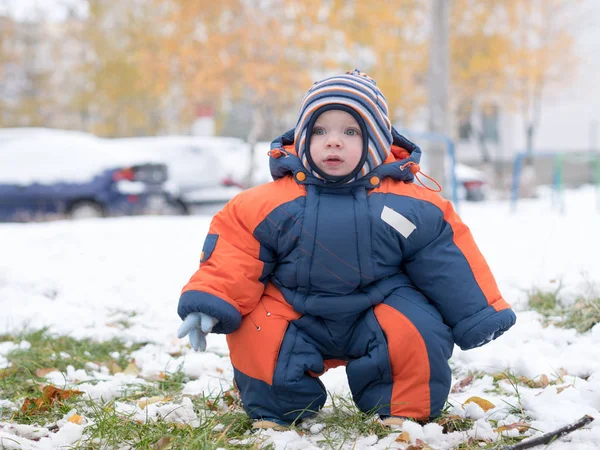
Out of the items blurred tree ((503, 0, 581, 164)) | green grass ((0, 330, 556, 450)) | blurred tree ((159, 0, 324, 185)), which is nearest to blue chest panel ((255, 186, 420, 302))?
green grass ((0, 330, 556, 450))

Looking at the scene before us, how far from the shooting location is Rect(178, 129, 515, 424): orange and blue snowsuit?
2.40m

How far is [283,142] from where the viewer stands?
2.73 meters

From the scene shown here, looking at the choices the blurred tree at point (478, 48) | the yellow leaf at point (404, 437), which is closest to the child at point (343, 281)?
the yellow leaf at point (404, 437)

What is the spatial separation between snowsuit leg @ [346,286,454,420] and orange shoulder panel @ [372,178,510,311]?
7.4 inches

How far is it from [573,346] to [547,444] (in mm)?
1139

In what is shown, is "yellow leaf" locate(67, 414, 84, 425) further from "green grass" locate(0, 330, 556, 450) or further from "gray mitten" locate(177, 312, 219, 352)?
"gray mitten" locate(177, 312, 219, 352)

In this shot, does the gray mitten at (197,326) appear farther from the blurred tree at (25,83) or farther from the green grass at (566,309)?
the blurred tree at (25,83)

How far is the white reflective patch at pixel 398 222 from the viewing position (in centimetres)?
241

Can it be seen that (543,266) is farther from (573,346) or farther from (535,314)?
(573,346)

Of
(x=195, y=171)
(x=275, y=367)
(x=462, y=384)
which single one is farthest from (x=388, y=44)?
(x=275, y=367)

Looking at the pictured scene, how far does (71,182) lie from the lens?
1042 cm

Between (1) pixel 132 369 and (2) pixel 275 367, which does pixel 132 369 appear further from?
(2) pixel 275 367

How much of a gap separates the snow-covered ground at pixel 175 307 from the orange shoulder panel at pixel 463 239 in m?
0.41

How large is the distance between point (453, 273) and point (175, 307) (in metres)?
2.49
